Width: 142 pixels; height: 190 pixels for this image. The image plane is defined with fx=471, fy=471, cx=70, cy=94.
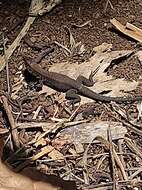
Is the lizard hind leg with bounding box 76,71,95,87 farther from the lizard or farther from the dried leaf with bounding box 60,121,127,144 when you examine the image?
the dried leaf with bounding box 60,121,127,144

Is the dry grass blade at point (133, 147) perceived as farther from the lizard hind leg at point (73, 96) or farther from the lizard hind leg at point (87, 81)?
the lizard hind leg at point (87, 81)

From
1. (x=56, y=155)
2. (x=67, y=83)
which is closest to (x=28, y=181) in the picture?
(x=56, y=155)

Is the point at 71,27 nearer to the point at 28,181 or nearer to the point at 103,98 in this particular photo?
the point at 103,98

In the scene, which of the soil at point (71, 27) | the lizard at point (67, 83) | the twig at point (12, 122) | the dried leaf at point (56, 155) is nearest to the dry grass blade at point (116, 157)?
the dried leaf at point (56, 155)

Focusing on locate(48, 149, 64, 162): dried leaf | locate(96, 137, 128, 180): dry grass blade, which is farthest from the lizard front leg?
locate(48, 149, 64, 162): dried leaf

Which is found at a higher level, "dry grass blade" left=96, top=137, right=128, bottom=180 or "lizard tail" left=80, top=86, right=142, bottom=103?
"lizard tail" left=80, top=86, right=142, bottom=103
